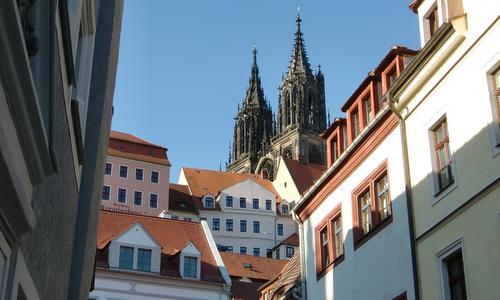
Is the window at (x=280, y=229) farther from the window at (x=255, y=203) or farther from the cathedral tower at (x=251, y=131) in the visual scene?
the cathedral tower at (x=251, y=131)

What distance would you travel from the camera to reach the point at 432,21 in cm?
1686

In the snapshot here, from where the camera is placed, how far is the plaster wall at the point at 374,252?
16422 mm

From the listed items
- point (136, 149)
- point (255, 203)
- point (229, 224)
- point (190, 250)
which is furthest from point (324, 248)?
point (255, 203)

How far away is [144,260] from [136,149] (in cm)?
4240

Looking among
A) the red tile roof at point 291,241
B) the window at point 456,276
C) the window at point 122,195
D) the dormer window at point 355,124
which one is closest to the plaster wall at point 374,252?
the dormer window at point 355,124

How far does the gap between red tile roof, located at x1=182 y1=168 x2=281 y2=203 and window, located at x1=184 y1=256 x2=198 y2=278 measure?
2060 inches

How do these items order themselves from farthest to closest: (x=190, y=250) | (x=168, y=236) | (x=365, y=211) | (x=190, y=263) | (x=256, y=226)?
1. (x=256, y=226)
2. (x=168, y=236)
3. (x=190, y=250)
4. (x=190, y=263)
5. (x=365, y=211)

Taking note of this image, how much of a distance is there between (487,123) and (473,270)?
7.95ft

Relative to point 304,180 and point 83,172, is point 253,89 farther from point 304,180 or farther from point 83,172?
point 83,172

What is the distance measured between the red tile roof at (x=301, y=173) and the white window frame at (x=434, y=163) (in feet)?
253

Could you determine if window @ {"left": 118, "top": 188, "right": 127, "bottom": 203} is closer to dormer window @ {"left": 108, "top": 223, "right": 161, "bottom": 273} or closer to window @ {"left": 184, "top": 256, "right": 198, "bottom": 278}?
dormer window @ {"left": 108, "top": 223, "right": 161, "bottom": 273}

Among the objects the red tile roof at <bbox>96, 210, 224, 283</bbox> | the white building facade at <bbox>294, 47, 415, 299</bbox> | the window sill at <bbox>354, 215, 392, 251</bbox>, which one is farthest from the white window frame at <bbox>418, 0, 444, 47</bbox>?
the red tile roof at <bbox>96, 210, 224, 283</bbox>

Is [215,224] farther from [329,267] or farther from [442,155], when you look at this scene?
[442,155]

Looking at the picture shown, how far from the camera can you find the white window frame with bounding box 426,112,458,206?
14.4 meters
